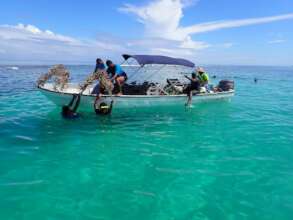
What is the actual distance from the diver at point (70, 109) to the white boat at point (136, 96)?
0.22 metres

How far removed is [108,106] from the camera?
1368 centimetres

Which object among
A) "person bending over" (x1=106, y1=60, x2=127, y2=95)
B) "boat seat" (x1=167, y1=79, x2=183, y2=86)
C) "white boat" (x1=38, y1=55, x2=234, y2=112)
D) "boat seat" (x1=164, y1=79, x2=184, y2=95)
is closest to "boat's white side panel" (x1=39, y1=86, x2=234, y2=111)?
"white boat" (x1=38, y1=55, x2=234, y2=112)

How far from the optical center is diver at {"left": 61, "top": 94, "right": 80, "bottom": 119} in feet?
42.4

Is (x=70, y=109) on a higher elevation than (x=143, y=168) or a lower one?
higher

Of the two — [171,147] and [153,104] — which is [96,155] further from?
[153,104]

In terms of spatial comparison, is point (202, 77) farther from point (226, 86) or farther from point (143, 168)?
point (143, 168)

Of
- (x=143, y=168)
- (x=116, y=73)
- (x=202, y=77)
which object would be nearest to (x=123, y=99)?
(x=116, y=73)

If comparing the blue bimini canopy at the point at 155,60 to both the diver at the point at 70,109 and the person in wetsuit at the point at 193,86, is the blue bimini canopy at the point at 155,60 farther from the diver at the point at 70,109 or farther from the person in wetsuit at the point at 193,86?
the diver at the point at 70,109

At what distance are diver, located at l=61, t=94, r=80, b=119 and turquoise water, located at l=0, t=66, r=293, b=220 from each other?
11.7 inches

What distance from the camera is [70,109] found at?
42.5 feet

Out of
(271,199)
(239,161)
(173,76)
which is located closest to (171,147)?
(239,161)

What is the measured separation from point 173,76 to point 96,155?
36.0 ft

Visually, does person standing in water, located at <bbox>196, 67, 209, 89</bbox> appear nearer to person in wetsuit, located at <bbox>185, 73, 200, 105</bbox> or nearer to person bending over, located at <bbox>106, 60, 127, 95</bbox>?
person in wetsuit, located at <bbox>185, 73, 200, 105</bbox>

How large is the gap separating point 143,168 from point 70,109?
6.10 metres
